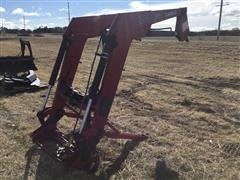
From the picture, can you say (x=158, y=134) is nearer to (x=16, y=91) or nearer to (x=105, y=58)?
(x=105, y=58)

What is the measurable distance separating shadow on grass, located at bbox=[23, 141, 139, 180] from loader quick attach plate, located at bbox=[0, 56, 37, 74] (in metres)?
5.76

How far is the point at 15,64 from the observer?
36.3ft

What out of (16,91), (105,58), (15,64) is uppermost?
(105,58)

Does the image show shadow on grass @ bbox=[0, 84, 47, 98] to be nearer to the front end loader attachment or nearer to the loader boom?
the front end loader attachment

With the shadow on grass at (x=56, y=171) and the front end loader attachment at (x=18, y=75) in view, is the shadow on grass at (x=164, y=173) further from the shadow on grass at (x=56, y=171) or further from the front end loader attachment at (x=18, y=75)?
the front end loader attachment at (x=18, y=75)

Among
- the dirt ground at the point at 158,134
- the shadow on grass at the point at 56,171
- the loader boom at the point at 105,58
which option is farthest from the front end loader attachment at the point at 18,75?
the shadow on grass at the point at 56,171

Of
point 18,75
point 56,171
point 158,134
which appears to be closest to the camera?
point 56,171

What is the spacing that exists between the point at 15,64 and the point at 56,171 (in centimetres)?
655

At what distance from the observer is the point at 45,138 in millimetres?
6047

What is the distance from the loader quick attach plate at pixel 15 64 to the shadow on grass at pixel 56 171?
18.9 feet

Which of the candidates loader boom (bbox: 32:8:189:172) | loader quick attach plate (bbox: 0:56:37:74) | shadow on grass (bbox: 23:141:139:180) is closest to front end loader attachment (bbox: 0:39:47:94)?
loader quick attach plate (bbox: 0:56:37:74)

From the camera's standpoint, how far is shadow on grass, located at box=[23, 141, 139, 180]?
4883mm

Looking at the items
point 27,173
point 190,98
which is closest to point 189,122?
point 190,98

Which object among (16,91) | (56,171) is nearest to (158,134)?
(56,171)
